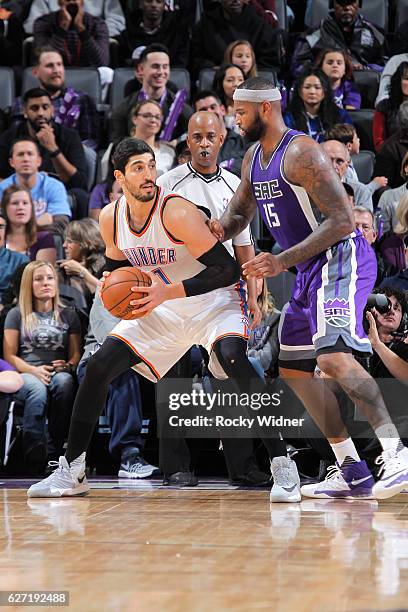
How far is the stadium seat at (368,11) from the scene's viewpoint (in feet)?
31.0

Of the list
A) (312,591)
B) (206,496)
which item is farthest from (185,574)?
(206,496)

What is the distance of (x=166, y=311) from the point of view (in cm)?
479

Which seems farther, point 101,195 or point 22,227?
point 101,195

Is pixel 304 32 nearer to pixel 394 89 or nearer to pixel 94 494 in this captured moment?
pixel 394 89

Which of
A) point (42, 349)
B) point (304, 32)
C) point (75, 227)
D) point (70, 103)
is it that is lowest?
point (42, 349)

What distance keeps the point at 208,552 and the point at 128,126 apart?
193 inches

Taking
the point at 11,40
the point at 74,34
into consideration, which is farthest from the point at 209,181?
the point at 11,40

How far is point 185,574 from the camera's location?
2.81m

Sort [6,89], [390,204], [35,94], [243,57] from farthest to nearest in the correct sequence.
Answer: [6,89], [243,57], [35,94], [390,204]

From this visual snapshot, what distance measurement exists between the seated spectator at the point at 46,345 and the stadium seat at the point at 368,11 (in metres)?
4.60

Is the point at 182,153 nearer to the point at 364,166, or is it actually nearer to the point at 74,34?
the point at 364,166

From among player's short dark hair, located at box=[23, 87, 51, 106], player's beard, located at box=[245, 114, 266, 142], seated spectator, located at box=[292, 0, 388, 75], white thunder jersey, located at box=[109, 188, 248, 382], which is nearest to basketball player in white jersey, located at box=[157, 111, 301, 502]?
white thunder jersey, located at box=[109, 188, 248, 382]

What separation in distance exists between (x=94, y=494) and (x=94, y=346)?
4.59 ft

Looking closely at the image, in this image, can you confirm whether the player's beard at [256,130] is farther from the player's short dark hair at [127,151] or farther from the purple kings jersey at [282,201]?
the player's short dark hair at [127,151]
